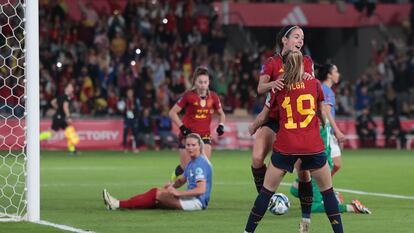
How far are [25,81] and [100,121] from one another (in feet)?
63.0

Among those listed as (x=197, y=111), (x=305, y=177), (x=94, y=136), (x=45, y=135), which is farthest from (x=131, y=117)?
(x=305, y=177)

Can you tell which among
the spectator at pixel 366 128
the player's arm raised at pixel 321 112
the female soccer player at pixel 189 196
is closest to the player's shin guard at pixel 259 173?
the female soccer player at pixel 189 196

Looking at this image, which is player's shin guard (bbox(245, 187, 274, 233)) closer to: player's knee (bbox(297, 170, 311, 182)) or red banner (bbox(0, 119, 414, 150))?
player's knee (bbox(297, 170, 311, 182))

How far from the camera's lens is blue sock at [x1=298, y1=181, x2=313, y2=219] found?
35.5ft

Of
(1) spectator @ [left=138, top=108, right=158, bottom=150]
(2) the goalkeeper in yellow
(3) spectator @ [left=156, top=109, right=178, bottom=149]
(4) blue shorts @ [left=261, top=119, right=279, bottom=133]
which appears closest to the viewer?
(4) blue shorts @ [left=261, top=119, right=279, bottom=133]

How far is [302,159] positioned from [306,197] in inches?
45.2

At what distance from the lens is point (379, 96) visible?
121 ft

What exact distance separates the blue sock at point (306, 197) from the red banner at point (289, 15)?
1050 inches

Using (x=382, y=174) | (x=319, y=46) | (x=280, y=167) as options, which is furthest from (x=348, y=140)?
(x=280, y=167)

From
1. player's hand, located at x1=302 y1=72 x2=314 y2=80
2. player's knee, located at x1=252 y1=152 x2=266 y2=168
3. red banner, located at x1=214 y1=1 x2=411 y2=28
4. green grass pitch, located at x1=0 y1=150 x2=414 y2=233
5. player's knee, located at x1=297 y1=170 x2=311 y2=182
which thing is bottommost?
green grass pitch, located at x1=0 y1=150 x2=414 y2=233

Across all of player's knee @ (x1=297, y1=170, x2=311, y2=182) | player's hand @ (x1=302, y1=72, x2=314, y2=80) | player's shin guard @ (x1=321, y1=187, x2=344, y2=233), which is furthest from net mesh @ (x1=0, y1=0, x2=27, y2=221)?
player's shin guard @ (x1=321, y1=187, x2=344, y2=233)

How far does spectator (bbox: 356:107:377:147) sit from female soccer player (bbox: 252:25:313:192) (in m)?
21.3

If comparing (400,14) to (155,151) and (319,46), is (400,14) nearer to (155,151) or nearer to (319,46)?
(319,46)

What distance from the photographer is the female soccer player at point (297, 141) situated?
973cm
